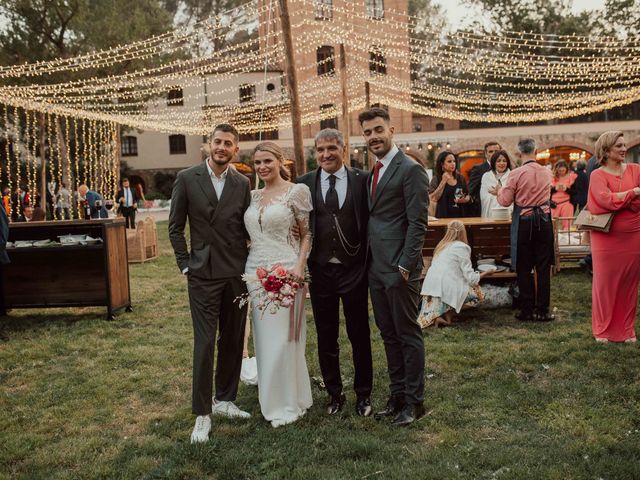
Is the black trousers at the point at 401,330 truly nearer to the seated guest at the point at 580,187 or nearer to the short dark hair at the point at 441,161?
the short dark hair at the point at 441,161

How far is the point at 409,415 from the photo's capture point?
13.1 feet

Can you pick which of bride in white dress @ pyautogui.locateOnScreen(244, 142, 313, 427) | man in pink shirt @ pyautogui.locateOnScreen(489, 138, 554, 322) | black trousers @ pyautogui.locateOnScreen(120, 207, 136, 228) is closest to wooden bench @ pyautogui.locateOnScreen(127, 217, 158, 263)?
black trousers @ pyautogui.locateOnScreen(120, 207, 136, 228)

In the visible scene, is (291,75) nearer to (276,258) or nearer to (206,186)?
(206,186)

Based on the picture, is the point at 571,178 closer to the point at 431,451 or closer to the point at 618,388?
the point at 618,388

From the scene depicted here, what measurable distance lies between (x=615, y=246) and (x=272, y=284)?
12.2 ft

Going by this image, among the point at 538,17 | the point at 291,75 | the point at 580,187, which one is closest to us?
the point at 291,75

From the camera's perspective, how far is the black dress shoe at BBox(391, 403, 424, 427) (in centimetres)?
395

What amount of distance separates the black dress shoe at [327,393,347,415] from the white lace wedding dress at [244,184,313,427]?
0.24m

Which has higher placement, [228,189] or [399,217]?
[228,189]

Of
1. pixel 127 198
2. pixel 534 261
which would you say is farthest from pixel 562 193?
pixel 127 198

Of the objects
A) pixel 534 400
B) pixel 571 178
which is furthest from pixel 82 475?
pixel 571 178

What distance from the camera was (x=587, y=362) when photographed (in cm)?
511

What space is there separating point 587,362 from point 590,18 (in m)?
35.3

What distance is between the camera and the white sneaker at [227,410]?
4.24 metres
